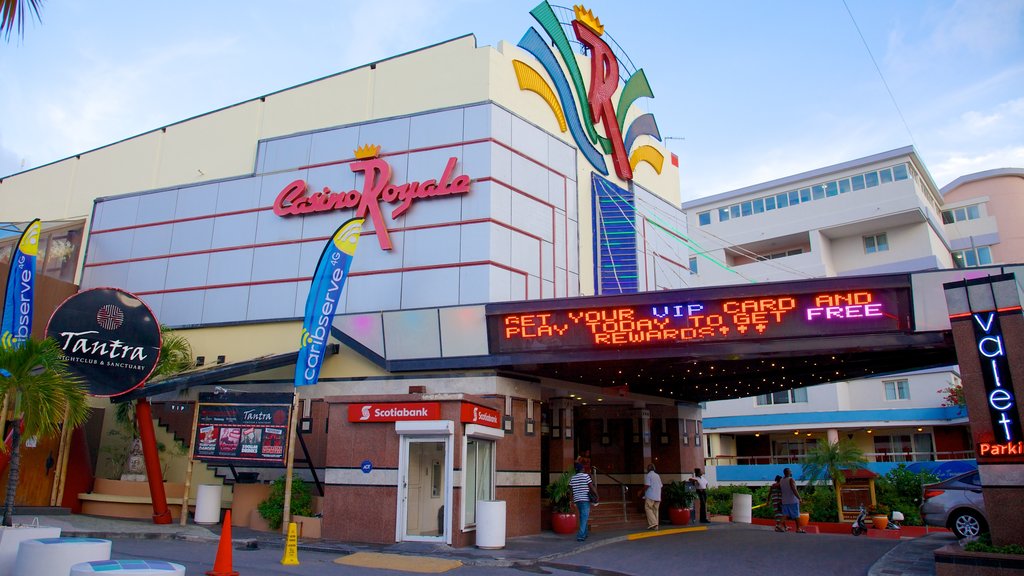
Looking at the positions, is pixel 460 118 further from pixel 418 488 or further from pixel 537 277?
pixel 418 488

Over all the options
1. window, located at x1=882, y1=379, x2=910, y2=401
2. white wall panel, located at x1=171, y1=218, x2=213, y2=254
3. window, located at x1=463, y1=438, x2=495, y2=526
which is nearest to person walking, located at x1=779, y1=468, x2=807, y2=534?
window, located at x1=463, y1=438, x2=495, y2=526

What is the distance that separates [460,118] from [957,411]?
119ft

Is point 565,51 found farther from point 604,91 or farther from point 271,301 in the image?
point 271,301

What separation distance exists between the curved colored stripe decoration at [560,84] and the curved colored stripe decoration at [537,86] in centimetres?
37

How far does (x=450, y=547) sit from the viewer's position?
16.4 meters

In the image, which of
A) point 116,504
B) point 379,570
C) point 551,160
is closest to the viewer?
point 379,570

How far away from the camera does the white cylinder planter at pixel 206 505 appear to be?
19.7m

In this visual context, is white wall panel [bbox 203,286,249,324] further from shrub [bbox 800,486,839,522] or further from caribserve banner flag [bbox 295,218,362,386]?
shrub [bbox 800,486,839,522]

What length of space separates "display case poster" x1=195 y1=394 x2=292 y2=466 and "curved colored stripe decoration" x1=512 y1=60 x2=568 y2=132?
1244 cm

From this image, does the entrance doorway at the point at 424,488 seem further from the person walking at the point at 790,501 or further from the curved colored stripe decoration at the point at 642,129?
the curved colored stripe decoration at the point at 642,129

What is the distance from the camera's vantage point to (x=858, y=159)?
49.2 metres

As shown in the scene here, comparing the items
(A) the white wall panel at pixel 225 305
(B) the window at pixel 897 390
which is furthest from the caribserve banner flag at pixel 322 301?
(B) the window at pixel 897 390

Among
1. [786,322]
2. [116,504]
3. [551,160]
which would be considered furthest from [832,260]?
[116,504]

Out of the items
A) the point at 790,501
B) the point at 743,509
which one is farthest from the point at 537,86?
the point at 743,509
